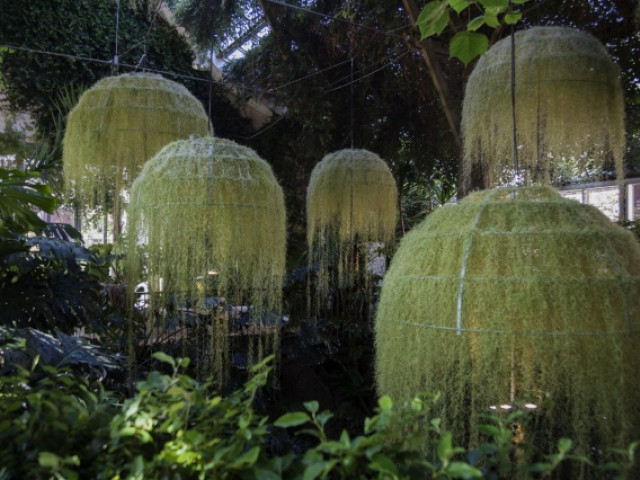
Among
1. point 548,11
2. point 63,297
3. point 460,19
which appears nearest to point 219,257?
point 63,297

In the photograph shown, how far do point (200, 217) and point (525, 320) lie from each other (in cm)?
117

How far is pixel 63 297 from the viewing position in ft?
7.44

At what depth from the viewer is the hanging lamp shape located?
2424mm

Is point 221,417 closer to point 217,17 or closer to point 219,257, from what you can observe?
point 219,257

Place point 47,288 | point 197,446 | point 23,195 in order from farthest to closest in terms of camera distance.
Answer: point 47,288
point 23,195
point 197,446

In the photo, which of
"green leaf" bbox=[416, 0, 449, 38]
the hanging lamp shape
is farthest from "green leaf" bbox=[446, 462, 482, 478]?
the hanging lamp shape

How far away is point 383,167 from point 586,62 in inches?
54.5

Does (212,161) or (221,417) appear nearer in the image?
(221,417)

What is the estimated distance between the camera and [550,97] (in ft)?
6.33

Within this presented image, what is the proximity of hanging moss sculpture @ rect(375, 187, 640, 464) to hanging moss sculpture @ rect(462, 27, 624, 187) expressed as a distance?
2.71 feet

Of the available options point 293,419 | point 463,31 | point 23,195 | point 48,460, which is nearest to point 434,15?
point 463,31

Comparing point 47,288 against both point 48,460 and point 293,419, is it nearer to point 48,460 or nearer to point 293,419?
point 48,460

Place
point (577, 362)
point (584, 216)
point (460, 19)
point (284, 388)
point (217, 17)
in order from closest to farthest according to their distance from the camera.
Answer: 1. point (577, 362)
2. point (584, 216)
3. point (284, 388)
4. point (460, 19)
5. point (217, 17)

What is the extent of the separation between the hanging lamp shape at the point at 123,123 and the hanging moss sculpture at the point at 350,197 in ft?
2.84
